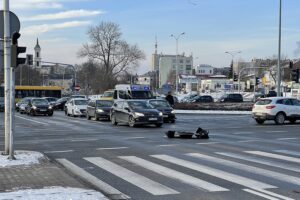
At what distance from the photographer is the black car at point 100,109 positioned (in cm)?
3512

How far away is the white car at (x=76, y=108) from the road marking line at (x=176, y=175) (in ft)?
96.4

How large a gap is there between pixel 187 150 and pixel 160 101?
61.5 ft

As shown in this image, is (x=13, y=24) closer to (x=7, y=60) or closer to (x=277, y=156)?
(x=7, y=60)

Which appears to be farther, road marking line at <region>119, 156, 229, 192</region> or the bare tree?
the bare tree

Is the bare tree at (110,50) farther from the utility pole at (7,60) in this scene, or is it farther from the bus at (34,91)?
the utility pole at (7,60)

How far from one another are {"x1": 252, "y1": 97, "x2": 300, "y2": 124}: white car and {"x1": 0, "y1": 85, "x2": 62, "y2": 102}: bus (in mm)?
47479

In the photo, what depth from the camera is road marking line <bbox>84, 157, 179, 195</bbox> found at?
877cm

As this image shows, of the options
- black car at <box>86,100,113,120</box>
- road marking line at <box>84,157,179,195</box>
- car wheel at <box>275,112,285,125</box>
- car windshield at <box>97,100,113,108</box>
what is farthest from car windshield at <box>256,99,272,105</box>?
road marking line at <box>84,157,179,195</box>

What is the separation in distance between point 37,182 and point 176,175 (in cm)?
285

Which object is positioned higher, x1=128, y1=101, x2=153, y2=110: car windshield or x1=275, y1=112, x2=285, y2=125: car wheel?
x1=128, y1=101, x2=153, y2=110: car windshield

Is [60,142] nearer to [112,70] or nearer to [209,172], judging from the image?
[209,172]

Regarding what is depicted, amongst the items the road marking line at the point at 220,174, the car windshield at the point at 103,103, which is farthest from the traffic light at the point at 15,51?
the car windshield at the point at 103,103

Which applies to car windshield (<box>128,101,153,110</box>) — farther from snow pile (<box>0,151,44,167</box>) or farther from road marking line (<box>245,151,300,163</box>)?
snow pile (<box>0,151,44,167</box>)

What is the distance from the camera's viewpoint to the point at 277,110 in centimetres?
3031
